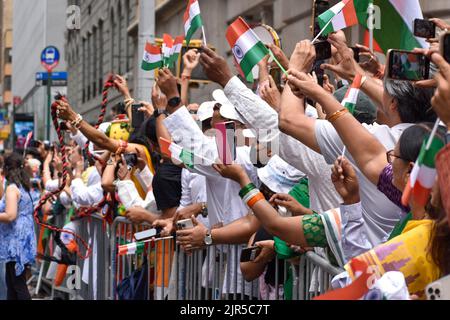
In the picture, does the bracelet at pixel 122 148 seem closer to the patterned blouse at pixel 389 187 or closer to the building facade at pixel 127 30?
the patterned blouse at pixel 389 187

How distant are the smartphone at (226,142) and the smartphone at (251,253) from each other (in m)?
0.47

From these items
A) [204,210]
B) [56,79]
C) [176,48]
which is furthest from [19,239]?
[56,79]

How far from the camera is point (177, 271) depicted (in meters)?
7.16

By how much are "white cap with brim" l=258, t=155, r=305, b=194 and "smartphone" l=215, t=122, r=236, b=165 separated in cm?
22

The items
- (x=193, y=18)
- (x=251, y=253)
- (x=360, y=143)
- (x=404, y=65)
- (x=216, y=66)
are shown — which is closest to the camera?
(x=404, y=65)

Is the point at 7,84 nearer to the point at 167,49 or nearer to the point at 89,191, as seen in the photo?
the point at 89,191

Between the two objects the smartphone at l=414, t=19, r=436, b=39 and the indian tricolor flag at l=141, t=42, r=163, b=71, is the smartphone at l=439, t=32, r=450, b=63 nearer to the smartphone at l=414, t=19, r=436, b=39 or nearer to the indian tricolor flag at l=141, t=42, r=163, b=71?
the smartphone at l=414, t=19, r=436, b=39

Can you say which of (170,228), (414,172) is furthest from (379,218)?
(170,228)

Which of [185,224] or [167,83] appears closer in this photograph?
[185,224]

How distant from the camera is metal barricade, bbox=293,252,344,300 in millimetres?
4824

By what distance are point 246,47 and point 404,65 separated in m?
2.16

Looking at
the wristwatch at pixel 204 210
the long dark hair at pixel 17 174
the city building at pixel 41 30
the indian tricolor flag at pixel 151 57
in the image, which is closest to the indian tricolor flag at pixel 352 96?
the wristwatch at pixel 204 210

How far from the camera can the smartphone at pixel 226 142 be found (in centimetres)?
557

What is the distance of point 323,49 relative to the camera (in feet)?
16.8
